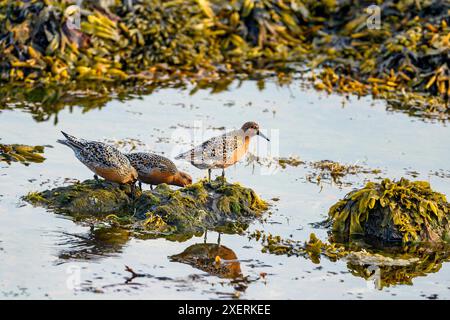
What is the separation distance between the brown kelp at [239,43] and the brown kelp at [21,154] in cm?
404

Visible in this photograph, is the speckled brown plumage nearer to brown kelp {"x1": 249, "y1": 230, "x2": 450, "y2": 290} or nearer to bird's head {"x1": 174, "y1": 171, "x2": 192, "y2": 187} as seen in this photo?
bird's head {"x1": 174, "y1": 171, "x2": 192, "y2": 187}

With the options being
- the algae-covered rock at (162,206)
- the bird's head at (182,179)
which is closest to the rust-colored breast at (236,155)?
the algae-covered rock at (162,206)

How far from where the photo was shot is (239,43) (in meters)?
20.3

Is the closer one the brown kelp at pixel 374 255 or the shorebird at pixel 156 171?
the brown kelp at pixel 374 255

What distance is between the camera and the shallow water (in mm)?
9539

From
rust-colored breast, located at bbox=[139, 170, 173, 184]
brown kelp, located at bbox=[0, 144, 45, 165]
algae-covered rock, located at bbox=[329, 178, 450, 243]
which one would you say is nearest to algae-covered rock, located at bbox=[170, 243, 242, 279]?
algae-covered rock, located at bbox=[329, 178, 450, 243]

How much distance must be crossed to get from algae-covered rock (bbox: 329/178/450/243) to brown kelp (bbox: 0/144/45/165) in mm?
4455

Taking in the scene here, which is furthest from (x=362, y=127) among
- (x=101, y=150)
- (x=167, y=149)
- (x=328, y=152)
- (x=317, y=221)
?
(x=101, y=150)

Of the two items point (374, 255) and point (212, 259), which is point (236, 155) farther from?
point (374, 255)

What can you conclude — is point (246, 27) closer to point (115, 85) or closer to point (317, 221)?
point (115, 85)

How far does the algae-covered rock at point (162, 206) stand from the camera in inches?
443

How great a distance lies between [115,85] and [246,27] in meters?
3.83

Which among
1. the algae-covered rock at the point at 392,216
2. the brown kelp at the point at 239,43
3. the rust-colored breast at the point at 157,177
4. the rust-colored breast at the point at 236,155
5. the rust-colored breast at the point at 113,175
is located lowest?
the algae-covered rock at the point at 392,216

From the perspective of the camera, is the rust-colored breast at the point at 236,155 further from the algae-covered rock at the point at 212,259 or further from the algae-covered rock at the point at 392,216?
the algae-covered rock at the point at 212,259
